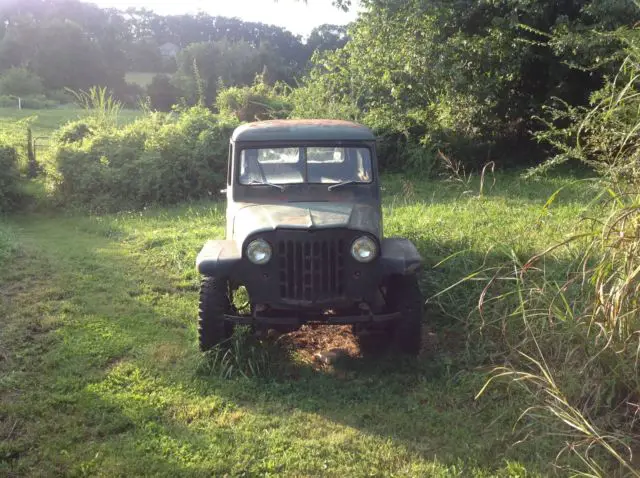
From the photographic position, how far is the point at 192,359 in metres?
4.81

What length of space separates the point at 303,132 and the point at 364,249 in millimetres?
1521

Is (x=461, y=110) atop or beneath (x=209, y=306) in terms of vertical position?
atop

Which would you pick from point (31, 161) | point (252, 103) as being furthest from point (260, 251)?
point (252, 103)

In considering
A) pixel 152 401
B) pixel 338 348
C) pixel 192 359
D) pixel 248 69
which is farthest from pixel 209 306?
pixel 248 69

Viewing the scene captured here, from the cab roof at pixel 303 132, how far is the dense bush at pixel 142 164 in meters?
7.24

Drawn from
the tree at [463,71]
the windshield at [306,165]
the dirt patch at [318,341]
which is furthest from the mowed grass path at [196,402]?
the tree at [463,71]

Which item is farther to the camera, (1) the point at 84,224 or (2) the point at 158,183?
(2) the point at 158,183

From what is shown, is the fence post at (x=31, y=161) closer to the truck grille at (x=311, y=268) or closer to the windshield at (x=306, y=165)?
the windshield at (x=306, y=165)

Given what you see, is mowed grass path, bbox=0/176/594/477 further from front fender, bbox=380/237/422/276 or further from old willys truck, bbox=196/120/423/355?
front fender, bbox=380/237/422/276

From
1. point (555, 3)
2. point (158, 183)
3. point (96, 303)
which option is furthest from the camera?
point (158, 183)

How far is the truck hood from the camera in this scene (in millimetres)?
4426

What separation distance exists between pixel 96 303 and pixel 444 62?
804 cm

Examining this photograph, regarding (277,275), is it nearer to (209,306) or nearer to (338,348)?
(209,306)

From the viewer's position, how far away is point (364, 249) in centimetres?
445
